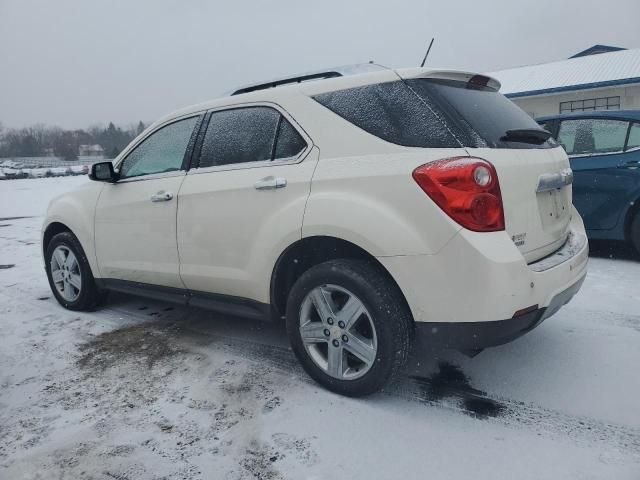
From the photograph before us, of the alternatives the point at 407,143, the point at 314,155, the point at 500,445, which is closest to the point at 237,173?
the point at 314,155

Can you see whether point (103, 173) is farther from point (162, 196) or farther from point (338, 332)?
point (338, 332)

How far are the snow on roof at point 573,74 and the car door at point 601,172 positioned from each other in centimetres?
1486

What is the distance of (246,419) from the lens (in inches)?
95.3

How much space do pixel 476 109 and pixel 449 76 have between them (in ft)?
0.82

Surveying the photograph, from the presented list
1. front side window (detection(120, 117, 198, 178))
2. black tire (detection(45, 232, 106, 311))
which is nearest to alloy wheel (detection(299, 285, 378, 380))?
front side window (detection(120, 117, 198, 178))

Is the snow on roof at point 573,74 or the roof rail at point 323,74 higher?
the snow on roof at point 573,74

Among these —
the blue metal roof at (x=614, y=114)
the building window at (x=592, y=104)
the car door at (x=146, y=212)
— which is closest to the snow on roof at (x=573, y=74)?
the building window at (x=592, y=104)

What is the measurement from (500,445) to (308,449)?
0.87 metres

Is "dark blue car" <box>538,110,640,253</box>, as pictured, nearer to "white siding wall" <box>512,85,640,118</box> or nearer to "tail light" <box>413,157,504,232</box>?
"tail light" <box>413,157,504,232</box>

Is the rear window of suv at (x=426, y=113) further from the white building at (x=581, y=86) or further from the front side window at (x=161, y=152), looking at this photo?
the white building at (x=581, y=86)

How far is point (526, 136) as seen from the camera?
8.51 ft

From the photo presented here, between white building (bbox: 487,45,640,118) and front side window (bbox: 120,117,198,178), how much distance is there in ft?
61.1

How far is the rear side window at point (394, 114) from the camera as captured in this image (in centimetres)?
229

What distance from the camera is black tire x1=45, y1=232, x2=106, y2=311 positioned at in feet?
13.5
